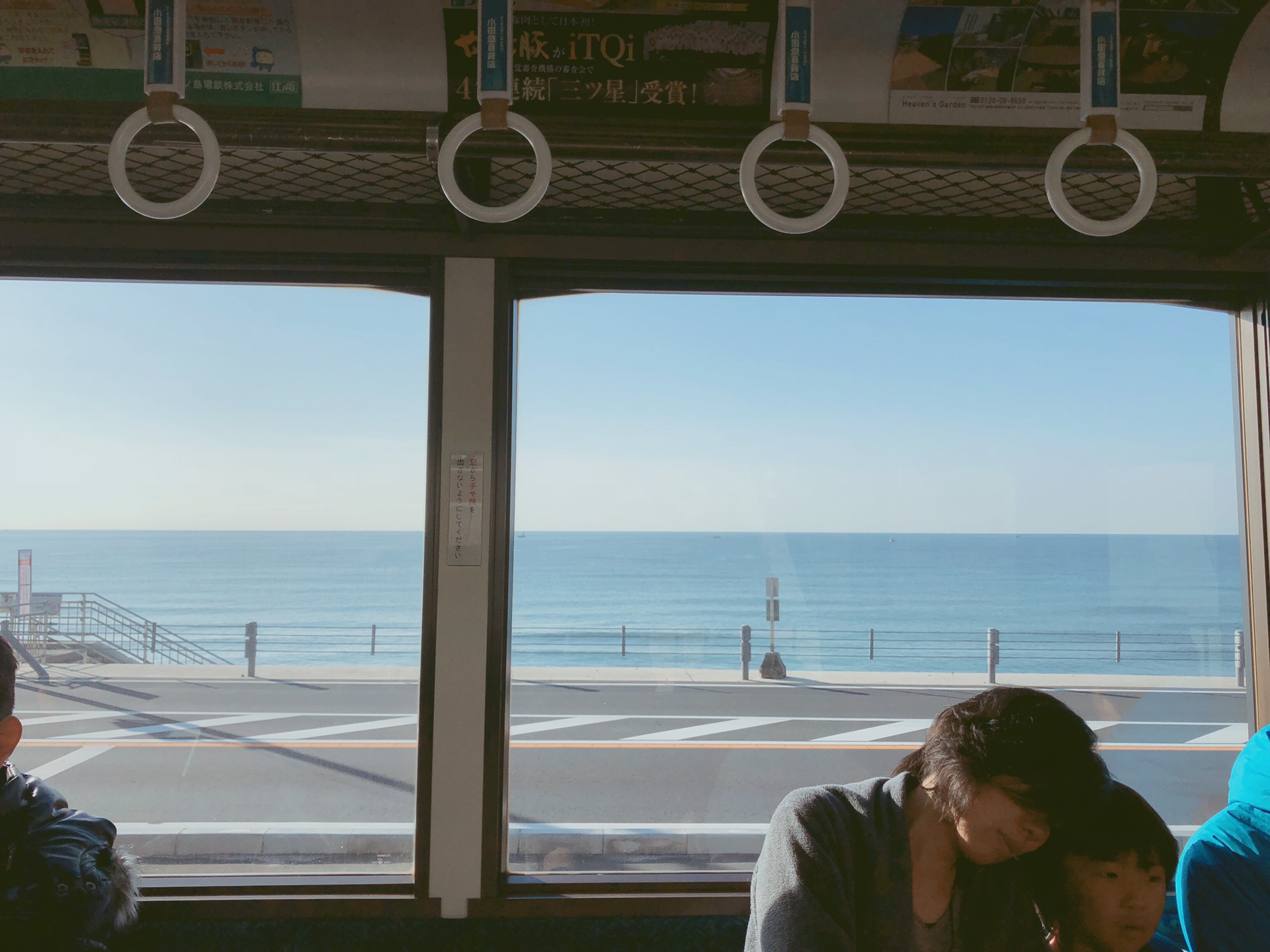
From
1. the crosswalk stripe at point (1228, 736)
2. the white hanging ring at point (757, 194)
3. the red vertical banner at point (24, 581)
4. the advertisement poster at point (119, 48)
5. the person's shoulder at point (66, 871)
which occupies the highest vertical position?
the advertisement poster at point (119, 48)

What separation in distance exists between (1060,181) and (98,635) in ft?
8.11

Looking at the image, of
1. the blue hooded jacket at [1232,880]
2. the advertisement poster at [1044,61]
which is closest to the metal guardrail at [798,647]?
the blue hooded jacket at [1232,880]

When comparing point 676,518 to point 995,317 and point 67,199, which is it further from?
point 67,199

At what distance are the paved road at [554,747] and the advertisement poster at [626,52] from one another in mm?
1429

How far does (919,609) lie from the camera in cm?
283

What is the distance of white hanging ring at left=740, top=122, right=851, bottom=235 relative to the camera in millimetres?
1404

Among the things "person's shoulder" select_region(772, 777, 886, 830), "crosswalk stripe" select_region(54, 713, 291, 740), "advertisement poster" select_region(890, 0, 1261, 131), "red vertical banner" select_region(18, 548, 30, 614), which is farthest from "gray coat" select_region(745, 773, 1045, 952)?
"red vertical banner" select_region(18, 548, 30, 614)

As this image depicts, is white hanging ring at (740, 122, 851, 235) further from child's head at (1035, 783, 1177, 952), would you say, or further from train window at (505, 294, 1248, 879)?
child's head at (1035, 783, 1177, 952)

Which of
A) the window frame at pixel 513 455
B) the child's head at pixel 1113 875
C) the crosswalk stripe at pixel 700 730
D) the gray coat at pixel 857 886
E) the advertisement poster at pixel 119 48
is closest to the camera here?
the gray coat at pixel 857 886

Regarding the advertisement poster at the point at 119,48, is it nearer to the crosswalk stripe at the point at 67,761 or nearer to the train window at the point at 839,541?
the train window at the point at 839,541

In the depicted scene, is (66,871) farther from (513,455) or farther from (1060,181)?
(1060,181)

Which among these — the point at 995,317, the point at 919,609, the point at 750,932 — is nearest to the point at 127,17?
the point at 750,932

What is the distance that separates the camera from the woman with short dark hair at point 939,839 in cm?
123

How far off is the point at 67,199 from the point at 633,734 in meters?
2.04
